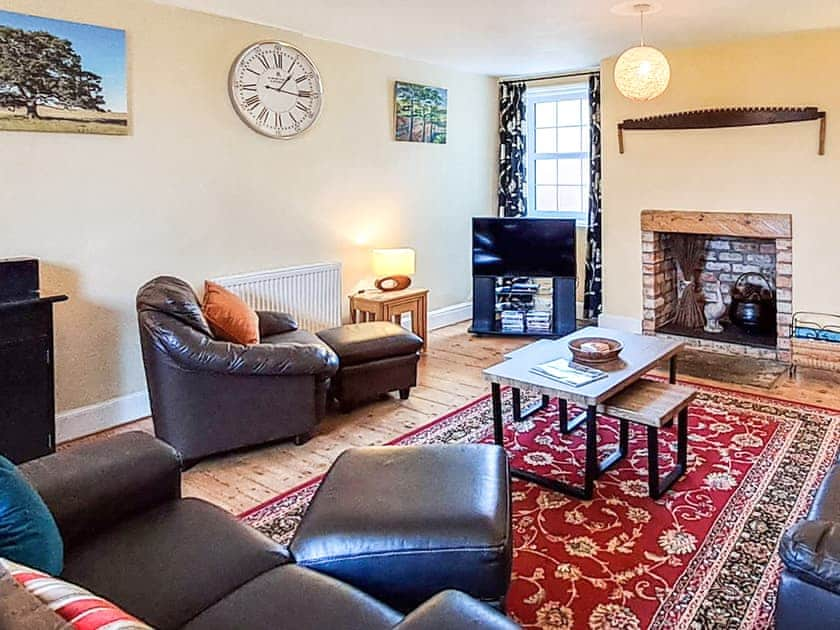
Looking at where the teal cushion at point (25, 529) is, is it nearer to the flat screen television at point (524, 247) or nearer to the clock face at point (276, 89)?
the clock face at point (276, 89)

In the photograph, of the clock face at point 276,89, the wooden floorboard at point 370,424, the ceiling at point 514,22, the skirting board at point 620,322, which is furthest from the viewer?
the skirting board at point 620,322

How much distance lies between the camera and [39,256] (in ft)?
11.5

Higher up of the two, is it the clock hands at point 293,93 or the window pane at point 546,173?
the clock hands at point 293,93

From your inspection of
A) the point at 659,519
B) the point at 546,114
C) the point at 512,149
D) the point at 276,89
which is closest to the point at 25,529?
the point at 659,519

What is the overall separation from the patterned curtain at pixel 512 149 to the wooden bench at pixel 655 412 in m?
3.76

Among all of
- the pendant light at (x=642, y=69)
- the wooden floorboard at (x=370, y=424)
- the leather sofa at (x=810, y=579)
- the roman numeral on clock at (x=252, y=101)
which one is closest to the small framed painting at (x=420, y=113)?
the roman numeral on clock at (x=252, y=101)

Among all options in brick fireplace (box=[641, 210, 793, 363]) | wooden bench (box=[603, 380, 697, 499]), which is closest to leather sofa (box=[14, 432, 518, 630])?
wooden bench (box=[603, 380, 697, 499])

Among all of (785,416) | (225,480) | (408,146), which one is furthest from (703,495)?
(408,146)

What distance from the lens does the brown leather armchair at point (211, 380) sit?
3.21m

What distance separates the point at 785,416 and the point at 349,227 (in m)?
3.18

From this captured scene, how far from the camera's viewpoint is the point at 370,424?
3.95 metres

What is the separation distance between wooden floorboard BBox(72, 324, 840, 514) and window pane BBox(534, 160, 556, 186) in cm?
188

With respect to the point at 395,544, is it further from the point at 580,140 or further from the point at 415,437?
the point at 580,140

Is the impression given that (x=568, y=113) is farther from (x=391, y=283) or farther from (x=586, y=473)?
(x=586, y=473)
